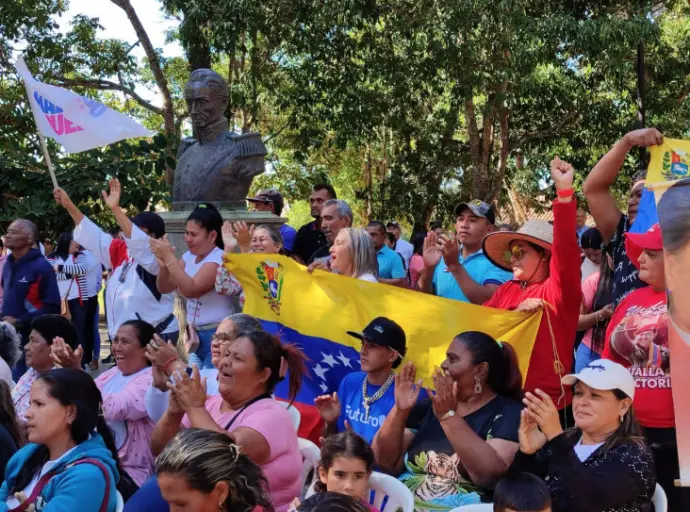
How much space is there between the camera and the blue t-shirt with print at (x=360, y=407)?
4465 millimetres

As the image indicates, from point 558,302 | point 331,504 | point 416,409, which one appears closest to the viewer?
point 331,504

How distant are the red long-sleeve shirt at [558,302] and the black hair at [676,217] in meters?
1.31

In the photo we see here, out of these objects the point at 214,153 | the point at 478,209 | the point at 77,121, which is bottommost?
the point at 478,209

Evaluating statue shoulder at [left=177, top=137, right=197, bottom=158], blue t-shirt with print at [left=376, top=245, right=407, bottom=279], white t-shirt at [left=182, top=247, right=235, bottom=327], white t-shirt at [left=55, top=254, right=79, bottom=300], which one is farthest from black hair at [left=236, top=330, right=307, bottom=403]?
white t-shirt at [left=55, top=254, right=79, bottom=300]

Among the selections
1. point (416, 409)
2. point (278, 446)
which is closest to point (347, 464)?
point (278, 446)

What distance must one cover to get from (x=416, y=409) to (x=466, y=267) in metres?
1.71

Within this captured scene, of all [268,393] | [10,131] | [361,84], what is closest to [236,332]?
[268,393]

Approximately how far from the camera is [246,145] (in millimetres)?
7027

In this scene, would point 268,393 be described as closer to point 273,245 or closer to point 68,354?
point 68,354

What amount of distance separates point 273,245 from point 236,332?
169 centimetres

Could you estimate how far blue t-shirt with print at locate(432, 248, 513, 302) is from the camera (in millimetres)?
5672

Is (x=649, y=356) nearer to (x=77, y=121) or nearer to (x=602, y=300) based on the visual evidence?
(x=602, y=300)

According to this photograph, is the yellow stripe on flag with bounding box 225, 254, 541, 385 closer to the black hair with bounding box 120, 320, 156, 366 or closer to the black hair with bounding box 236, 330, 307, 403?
the black hair with bounding box 236, 330, 307, 403

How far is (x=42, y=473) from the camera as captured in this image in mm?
3646
